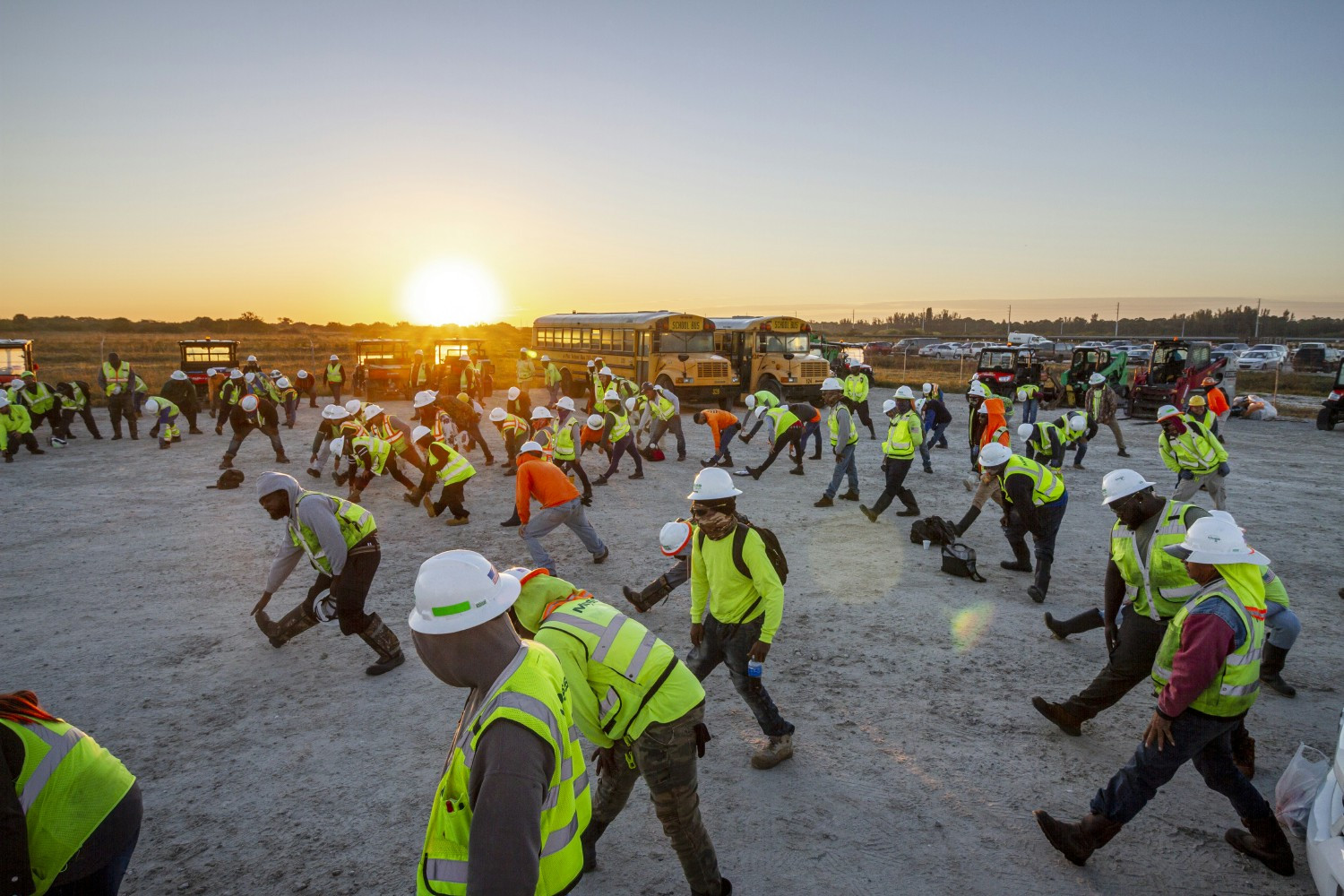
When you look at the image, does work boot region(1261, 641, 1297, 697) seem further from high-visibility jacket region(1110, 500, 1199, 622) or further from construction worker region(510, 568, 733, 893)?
construction worker region(510, 568, 733, 893)

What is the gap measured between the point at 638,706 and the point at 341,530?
348 centimetres

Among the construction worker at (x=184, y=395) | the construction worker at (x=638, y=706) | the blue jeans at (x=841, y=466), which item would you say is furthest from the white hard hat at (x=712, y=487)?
the construction worker at (x=184, y=395)

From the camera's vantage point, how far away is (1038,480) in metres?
6.88

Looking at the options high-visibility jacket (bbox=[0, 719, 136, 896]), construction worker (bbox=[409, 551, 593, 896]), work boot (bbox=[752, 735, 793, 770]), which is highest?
construction worker (bbox=[409, 551, 593, 896])

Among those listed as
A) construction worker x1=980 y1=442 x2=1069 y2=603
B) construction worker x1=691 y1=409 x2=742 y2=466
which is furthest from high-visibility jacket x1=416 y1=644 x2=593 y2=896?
construction worker x1=691 y1=409 x2=742 y2=466

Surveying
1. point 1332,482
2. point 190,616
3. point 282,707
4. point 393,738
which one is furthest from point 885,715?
point 1332,482

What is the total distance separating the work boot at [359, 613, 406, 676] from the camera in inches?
214

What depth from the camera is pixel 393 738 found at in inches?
184

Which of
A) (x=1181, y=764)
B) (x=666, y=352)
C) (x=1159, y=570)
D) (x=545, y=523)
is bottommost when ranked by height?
(x=1181, y=764)

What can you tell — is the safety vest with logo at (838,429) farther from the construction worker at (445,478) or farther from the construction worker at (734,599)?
the construction worker at (734,599)

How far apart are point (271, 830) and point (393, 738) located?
91 centimetres

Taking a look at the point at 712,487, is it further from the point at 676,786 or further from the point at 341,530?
the point at 341,530

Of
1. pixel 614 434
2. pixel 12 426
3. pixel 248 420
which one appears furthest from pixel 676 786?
pixel 12 426

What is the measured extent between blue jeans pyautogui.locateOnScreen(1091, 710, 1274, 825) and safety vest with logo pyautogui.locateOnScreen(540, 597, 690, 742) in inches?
90.3
